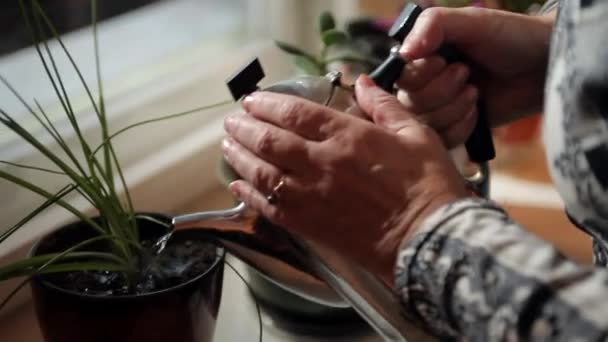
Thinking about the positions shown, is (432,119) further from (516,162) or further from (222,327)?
(516,162)

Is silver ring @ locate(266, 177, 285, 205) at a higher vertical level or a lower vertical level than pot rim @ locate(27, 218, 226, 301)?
higher

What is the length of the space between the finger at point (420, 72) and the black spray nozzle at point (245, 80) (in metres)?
0.14

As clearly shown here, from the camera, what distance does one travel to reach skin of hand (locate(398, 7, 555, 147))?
2.11 ft

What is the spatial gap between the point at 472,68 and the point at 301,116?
0.25 m

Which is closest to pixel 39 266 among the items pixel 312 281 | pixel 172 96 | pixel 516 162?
pixel 312 281

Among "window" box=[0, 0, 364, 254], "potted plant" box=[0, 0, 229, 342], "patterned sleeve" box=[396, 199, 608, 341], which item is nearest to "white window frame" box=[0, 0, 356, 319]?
"window" box=[0, 0, 364, 254]

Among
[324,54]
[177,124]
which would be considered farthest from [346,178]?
[177,124]

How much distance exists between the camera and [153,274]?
604 mm

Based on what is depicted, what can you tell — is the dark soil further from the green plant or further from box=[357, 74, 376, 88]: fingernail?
the green plant

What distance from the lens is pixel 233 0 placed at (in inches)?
47.3

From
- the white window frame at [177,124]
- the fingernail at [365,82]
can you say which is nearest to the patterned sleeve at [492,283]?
the fingernail at [365,82]

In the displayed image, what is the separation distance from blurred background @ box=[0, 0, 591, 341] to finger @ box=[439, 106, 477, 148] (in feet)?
0.43

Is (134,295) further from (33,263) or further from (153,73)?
(153,73)

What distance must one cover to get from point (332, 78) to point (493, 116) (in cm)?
21
